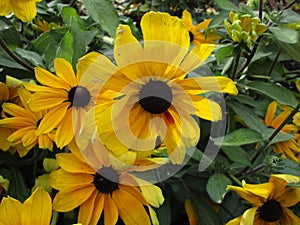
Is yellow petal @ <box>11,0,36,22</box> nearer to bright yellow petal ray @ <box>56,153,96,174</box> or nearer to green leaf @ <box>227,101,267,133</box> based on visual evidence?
bright yellow petal ray @ <box>56,153,96,174</box>

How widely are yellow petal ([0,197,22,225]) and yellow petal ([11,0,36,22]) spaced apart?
0.93ft

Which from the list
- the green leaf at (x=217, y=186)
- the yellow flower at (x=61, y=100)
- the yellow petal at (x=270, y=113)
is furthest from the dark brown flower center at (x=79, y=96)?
the yellow petal at (x=270, y=113)

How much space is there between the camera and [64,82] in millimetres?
763

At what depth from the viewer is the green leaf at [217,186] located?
82cm

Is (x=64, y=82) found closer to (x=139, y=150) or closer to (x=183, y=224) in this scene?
(x=139, y=150)

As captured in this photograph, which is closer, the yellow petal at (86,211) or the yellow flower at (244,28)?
the yellow petal at (86,211)

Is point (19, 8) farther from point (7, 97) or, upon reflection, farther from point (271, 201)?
point (271, 201)

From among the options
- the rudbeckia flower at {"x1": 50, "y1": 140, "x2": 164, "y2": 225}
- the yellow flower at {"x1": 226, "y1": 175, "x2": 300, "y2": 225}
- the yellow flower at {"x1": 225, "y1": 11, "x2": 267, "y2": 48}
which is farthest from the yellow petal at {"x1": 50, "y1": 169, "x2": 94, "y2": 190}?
the yellow flower at {"x1": 225, "y1": 11, "x2": 267, "y2": 48}

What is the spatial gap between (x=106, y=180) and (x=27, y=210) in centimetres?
14

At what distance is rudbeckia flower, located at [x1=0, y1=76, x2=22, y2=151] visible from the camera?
2.83ft

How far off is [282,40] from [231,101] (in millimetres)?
223

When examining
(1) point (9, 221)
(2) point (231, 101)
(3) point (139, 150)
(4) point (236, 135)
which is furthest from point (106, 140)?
(2) point (231, 101)

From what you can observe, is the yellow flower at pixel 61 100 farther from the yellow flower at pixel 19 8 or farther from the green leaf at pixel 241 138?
the green leaf at pixel 241 138

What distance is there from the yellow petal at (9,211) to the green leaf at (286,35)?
Answer: 19.1 inches
